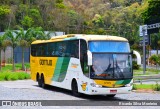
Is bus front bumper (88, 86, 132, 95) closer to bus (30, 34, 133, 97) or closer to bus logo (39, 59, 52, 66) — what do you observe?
bus (30, 34, 133, 97)

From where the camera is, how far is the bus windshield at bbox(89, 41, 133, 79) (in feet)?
61.1

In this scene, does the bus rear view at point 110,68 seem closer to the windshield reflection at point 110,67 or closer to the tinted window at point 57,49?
the windshield reflection at point 110,67

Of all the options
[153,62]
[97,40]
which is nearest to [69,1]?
[153,62]

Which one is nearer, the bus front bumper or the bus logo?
the bus front bumper

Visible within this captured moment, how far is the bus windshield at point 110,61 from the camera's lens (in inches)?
733

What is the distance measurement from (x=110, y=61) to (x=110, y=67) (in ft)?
1.05

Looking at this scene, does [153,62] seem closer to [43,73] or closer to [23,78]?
[23,78]

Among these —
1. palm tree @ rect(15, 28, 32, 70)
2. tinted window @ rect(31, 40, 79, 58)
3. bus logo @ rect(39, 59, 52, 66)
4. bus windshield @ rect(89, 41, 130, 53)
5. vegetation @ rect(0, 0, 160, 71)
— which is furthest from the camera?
vegetation @ rect(0, 0, 160, 71)

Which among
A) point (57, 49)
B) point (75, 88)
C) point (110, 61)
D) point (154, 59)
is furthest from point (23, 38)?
point (110, 61)

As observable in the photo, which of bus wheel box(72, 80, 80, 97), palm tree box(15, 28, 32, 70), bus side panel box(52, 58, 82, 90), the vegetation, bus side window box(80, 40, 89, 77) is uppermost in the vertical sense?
the vegetation

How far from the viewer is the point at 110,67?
734 inches

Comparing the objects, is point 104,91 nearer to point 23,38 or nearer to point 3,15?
point 23,38

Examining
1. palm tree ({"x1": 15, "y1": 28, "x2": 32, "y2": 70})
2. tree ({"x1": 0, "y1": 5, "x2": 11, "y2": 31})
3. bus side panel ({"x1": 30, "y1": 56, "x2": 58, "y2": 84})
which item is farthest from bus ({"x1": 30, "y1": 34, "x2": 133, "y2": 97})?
tree ({"x1": 0, "y1": 5, "x2": 11, "y2": 31})

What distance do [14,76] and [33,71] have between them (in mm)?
8382
